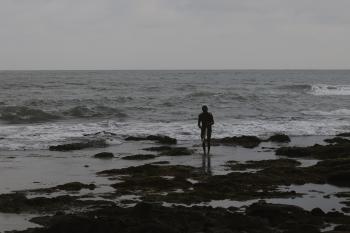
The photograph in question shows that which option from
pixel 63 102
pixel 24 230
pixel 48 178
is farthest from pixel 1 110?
pixel 24 230

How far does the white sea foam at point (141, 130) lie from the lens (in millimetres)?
23438

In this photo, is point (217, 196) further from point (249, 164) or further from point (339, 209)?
point (249, 164)

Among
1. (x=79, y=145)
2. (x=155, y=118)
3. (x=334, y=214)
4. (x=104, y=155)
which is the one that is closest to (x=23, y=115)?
(x=155, y=118)

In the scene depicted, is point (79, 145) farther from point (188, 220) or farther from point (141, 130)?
point (188, 220)

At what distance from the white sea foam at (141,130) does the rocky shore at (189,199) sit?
5.85 m

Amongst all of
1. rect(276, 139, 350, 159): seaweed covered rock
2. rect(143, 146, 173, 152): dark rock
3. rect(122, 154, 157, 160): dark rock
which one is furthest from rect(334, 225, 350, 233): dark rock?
rect(143, 146, 173, 152): dark rock

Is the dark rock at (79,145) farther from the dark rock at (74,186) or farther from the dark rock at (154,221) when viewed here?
the dark rock at (154,221)

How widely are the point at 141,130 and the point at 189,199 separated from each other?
16.7 metres

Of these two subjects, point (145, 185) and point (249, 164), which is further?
point (249, 164)

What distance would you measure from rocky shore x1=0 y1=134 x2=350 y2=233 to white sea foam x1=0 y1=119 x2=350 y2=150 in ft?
19.2

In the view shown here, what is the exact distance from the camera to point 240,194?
1162 centimetres

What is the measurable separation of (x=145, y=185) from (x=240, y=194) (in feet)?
7.75

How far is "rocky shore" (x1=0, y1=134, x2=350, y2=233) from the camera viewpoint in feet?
28.2

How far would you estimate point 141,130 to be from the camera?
27.6 meters
